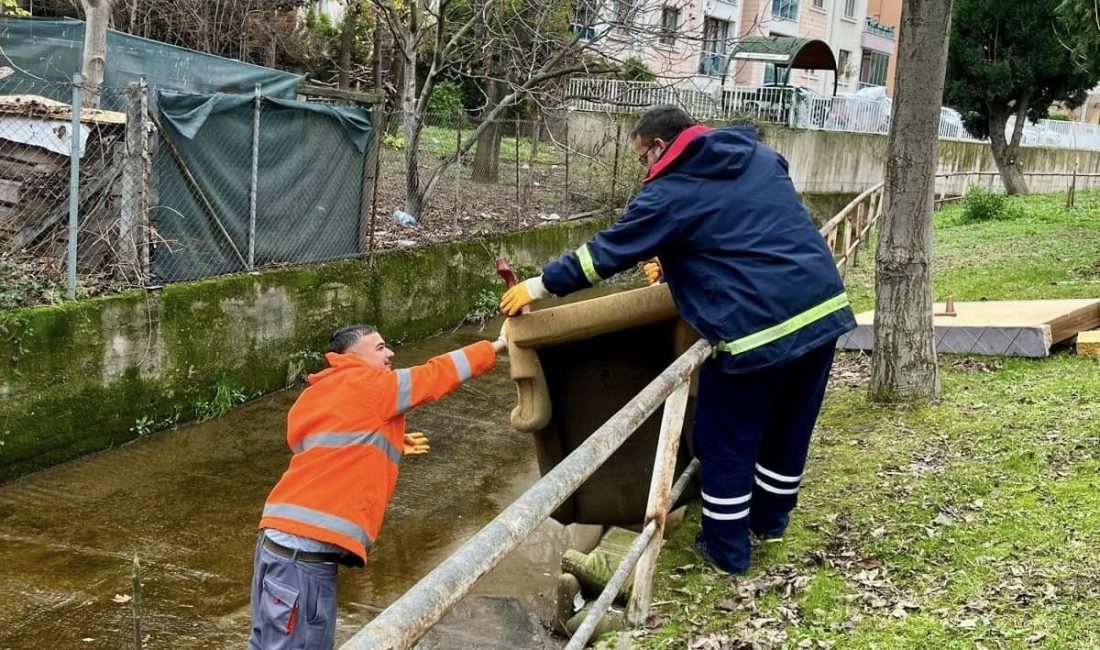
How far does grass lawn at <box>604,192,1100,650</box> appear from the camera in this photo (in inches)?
127

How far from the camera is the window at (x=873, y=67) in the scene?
4288 centimetres

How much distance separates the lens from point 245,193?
29.5ft

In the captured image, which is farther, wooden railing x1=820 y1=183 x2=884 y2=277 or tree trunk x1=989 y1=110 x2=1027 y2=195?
tree trunk x1=989 y1=110 x2=1027 y2=195

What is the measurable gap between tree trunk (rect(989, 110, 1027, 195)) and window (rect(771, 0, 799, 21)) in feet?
50.5

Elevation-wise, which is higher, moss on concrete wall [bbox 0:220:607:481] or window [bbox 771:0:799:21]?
window [bbox 771:0:799:21]

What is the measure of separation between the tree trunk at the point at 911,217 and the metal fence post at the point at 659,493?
2.58 meters

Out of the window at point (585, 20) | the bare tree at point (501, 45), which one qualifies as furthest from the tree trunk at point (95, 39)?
the window at point (585, 20)

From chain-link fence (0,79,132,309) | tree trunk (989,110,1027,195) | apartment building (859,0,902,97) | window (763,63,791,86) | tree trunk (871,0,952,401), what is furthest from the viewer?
apartment building (859,0,902,97)

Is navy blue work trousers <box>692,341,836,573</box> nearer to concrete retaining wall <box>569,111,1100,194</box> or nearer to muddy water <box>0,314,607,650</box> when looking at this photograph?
muddy water <box>0,314,607,650</box>

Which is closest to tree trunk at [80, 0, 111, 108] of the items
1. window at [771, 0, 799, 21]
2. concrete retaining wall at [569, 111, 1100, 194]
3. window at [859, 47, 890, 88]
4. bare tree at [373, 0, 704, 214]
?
bare tree at [373, 0, 704, 214]

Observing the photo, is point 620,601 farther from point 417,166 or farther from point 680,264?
point 417,166

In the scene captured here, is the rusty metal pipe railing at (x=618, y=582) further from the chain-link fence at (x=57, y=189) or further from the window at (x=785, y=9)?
the window at (x=785, y=9)

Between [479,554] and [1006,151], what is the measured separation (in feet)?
74.2

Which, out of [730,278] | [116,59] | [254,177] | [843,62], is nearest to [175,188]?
[254,177]
